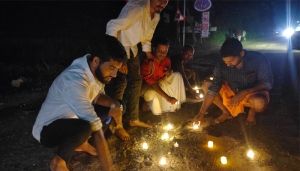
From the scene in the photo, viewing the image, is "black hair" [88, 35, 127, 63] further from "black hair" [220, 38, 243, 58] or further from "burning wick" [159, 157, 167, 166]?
"black hair" [220, 38, 243, 58]

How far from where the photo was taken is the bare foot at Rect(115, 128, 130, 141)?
4590 mm

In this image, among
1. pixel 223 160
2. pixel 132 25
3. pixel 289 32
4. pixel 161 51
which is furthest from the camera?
pixel 289 32

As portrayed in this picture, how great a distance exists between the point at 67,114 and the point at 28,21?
10176 mm

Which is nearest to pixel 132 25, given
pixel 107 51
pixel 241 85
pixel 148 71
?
pixel 148 71

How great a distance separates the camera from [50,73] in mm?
8734

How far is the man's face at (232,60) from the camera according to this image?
177 inches

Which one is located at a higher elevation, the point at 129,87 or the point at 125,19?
the point at 125,19

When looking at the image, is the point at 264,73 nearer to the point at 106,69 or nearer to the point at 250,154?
the point at 250,154

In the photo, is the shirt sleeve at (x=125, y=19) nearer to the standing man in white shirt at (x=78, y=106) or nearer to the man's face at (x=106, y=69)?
the standing man in white shirt at (x=78, y=106)

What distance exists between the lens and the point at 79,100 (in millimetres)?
2857

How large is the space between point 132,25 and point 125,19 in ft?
0.62

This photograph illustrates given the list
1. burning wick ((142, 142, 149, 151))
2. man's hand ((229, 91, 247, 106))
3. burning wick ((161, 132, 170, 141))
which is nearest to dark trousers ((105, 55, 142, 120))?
burning wick ((161, 132, 170, 141))

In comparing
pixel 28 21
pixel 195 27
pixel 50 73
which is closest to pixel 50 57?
pixel 50 73

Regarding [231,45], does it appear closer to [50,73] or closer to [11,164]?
[11,164]
